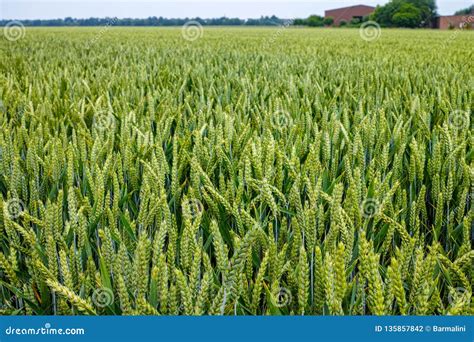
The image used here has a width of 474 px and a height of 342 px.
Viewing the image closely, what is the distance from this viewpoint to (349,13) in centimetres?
3353

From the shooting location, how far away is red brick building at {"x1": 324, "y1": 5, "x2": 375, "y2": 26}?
31.1 metres

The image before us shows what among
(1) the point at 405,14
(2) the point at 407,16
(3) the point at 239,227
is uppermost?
(1) the point at 405,14

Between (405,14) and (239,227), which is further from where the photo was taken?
(405,14)

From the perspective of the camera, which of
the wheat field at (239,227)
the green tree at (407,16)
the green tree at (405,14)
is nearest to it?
the wheat field at (239,227)

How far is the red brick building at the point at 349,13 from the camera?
31072 mm

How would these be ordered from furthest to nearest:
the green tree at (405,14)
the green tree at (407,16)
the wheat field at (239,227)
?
the green tree at (407,16) → the green tree at (405,14) → the wheat field at (239,227)

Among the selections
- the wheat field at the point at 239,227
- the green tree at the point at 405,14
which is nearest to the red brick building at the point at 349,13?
the green tree at the point at 405,14

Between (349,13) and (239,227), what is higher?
(349,13)

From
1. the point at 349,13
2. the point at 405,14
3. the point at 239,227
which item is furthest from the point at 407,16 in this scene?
the point at 239,227

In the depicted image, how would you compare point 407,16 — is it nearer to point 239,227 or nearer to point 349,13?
point 349,13

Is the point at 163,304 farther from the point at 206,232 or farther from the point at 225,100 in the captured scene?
the point at 225,100

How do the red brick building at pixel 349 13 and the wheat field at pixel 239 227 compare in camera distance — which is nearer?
the wheat field at pixel 239 227

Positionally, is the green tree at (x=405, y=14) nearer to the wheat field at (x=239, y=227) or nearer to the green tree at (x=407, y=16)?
the green tree at (x=407, y=16)

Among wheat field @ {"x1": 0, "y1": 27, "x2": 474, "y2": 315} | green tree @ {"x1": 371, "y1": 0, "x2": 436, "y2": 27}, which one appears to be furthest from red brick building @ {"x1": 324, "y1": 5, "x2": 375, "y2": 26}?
wheat field @ {"x1": 0, "y1": 27, "x2": 474, "y2": 315}
